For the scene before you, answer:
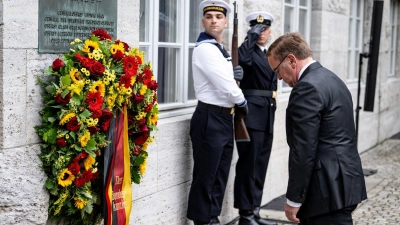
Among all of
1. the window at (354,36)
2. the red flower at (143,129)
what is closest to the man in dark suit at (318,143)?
the red flower at (143,129)

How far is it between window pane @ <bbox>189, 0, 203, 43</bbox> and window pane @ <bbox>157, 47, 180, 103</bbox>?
1.07 ft

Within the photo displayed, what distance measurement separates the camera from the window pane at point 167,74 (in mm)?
7180

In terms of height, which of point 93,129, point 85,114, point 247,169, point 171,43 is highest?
point 171,43

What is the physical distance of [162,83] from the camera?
7.25 m

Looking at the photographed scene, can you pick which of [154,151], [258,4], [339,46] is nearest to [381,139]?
[339,46]

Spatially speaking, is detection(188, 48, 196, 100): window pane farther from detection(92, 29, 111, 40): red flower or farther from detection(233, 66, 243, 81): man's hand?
detection(92, 29, 111, 40): red flower

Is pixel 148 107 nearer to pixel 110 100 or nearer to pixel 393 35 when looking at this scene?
pixel 110 100

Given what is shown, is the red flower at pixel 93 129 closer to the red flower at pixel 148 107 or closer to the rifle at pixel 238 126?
the red flower at pixel 148 107

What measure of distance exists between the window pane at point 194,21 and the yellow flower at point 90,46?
2.58m

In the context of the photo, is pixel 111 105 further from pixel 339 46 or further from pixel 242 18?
pixel 339 46

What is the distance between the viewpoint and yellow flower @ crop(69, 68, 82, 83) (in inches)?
194

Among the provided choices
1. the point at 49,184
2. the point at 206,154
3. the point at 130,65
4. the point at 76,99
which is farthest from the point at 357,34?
the point at 49,184

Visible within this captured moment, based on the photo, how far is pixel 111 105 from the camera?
521 cm

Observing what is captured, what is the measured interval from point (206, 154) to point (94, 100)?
6.63ft
